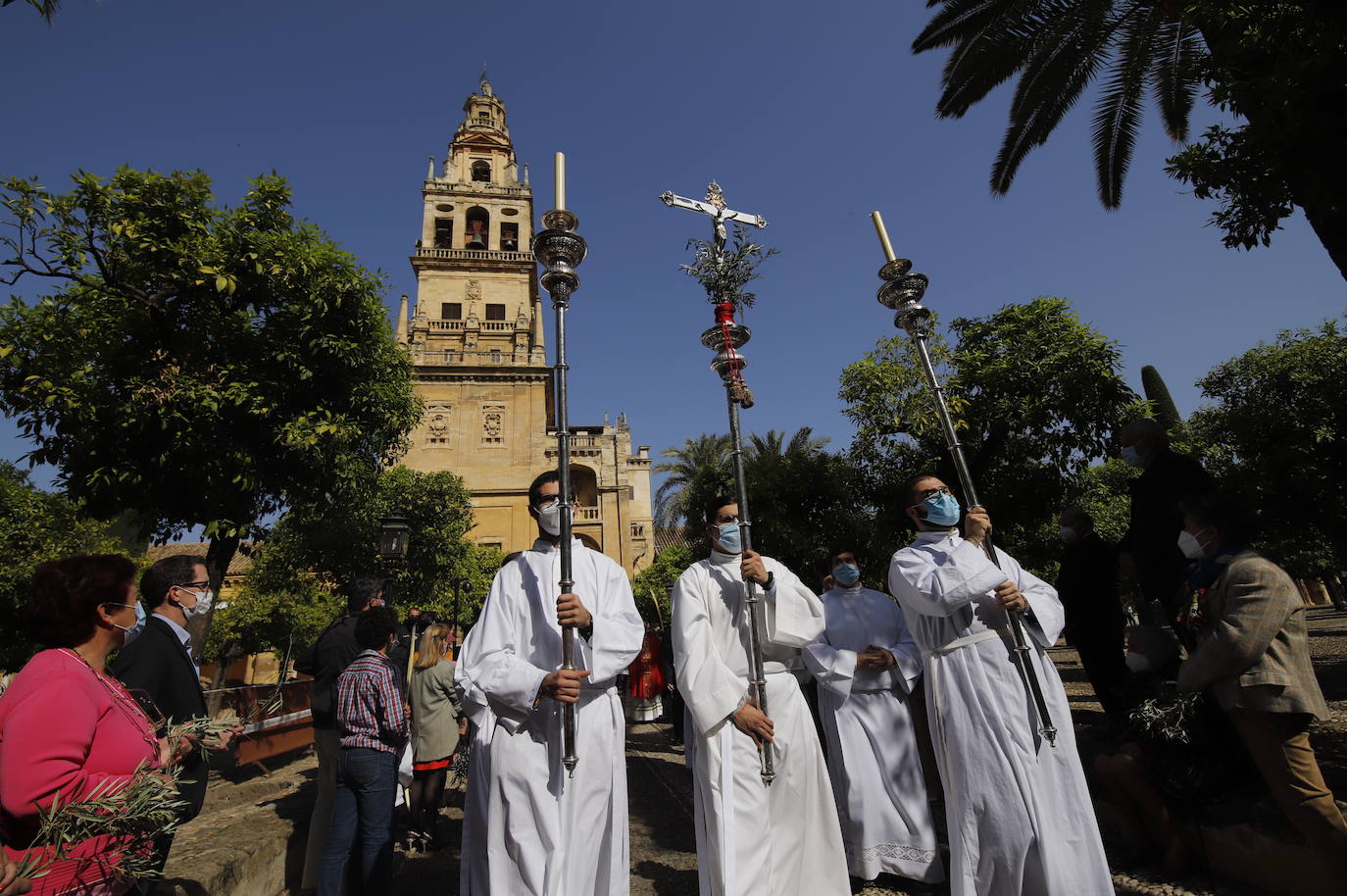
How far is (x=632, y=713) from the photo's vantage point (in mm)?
15109

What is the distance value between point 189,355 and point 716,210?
27.6ft

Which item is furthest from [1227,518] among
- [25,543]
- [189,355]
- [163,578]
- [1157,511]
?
[25,543]

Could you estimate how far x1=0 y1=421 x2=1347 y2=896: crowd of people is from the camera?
3.11 meters

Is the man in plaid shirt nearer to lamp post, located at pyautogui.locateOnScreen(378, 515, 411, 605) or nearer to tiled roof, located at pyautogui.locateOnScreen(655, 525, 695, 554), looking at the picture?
lamp post, located at pyautogui.locateOnScreen(378, 515, 411, 605)

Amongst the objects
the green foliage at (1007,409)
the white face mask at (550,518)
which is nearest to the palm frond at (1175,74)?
the green foliage at (1007,409)

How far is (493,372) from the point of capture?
113 ft

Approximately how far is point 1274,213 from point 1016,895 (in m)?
5.99

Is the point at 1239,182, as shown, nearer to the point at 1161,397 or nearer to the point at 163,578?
the point at 163,578

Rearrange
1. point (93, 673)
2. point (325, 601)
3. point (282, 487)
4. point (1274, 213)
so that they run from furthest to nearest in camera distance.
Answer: point (325, 601), point (282, 487), point (1274, 213), point (93, 673)

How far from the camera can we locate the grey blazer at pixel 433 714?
6.20 metres

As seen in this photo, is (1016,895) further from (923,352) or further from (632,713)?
(632,713)

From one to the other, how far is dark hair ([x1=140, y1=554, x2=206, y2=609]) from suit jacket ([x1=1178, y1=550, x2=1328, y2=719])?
17.4ft

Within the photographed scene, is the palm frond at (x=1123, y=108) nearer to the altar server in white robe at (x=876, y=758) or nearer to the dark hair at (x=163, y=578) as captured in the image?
the altar server in white robe at (x=876, y=758)

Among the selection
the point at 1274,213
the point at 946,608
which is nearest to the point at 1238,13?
the point at 1274,213
